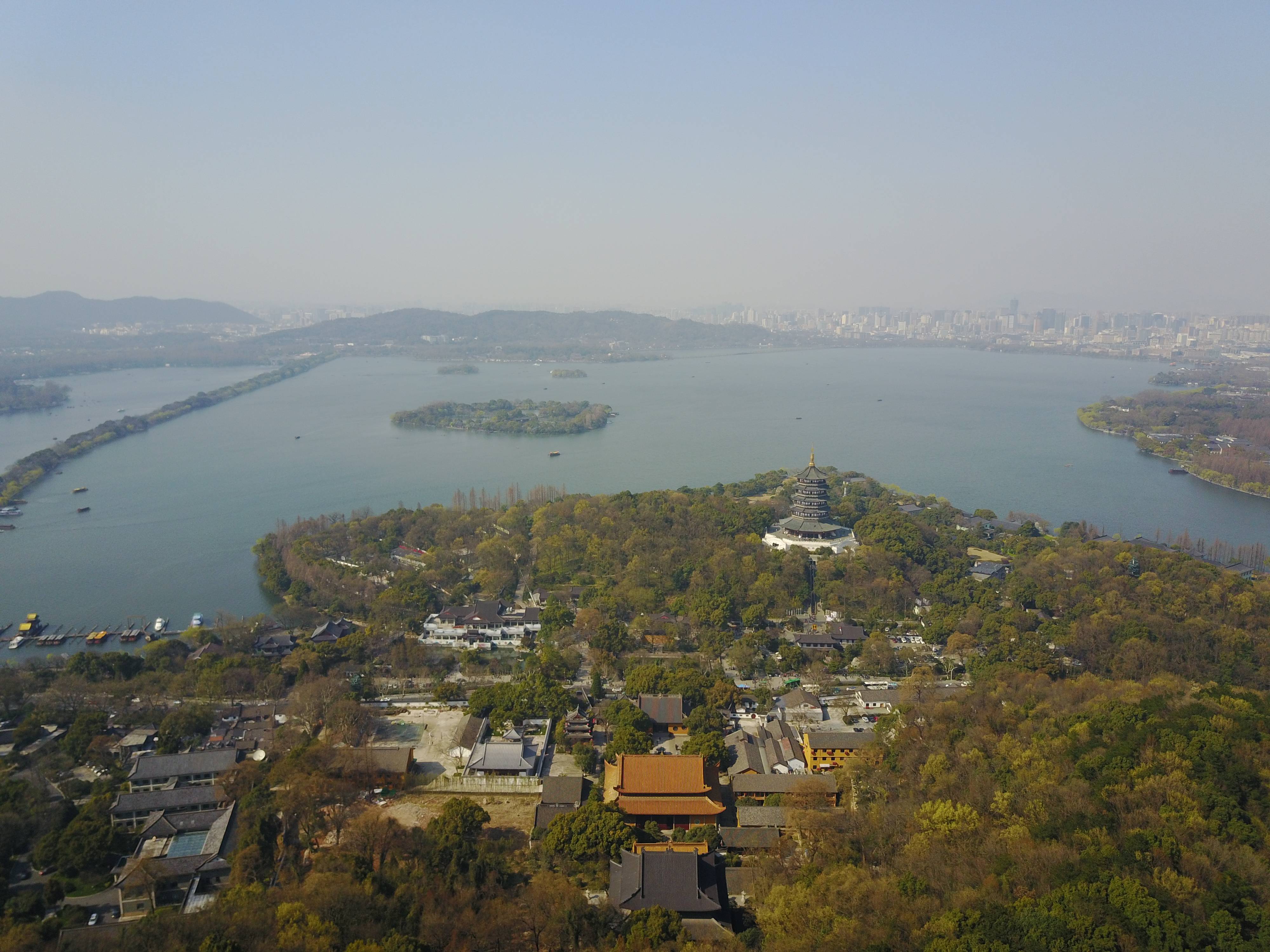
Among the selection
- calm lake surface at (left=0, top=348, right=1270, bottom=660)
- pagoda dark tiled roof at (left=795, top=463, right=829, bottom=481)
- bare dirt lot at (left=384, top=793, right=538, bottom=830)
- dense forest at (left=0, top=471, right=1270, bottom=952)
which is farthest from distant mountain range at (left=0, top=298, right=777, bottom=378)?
bare dirt lot at (left=384, top=793, right=538, bottom=830)

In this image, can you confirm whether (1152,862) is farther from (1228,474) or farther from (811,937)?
(1228,474)

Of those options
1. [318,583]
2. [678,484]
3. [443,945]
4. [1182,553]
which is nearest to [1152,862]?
[443,945]

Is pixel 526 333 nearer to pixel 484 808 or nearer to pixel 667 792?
pixel 484 808

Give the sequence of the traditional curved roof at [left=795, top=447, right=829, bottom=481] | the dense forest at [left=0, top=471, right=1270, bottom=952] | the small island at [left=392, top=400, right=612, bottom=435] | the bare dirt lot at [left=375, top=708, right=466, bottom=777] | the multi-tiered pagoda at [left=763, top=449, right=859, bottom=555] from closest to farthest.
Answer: the dense forest at [left=0, top=471, right=1270, bottom=952]
the bare dirt lot at [left=375, top=708, right=466, bottom=777]
the multi-tiered pagoda at [left=763, top=449, right=859, bottom=555]
the traditional curved roof at [left=795, top=447, right=829, bottom=481]
the small island at [left=392, top=400, right=612, bottom=435]

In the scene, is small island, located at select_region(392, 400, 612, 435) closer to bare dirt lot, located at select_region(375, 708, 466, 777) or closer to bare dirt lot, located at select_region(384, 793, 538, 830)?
bare dirt lot, located at select_region(375, 708, 466, 777)

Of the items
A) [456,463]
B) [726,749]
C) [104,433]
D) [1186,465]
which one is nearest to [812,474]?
[726,749]

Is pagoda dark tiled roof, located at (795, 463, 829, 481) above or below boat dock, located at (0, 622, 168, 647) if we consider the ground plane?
above

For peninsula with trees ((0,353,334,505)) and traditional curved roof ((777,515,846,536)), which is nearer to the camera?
traditional curved roof ((777,515,846,536))
